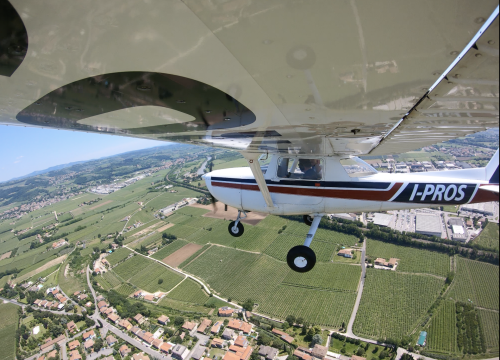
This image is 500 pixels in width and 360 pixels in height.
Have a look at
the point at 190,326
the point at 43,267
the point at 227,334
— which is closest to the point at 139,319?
the point at 190,326

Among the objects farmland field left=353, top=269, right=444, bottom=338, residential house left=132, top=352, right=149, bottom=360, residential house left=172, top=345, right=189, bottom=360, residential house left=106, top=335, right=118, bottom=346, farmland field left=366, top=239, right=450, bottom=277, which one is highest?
farmland field left=366, top=239, right=450, bottom=277

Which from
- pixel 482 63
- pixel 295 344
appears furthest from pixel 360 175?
pixel 295 344

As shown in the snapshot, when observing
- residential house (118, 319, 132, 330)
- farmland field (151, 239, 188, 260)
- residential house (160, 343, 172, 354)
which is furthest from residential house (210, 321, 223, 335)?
farmland field (151, 239, 188, 260)

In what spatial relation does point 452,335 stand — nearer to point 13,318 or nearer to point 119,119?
point 119,119

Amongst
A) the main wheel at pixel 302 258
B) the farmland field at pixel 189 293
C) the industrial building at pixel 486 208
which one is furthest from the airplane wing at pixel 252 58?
the farmland field at pixel 189 293

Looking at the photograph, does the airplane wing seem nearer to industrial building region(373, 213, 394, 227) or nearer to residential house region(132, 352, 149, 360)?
residential house region(132, 352, 149, 360)

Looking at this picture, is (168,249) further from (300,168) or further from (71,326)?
(300,168)

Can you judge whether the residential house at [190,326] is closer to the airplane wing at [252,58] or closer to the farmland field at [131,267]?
the farmland field at [131,267]
